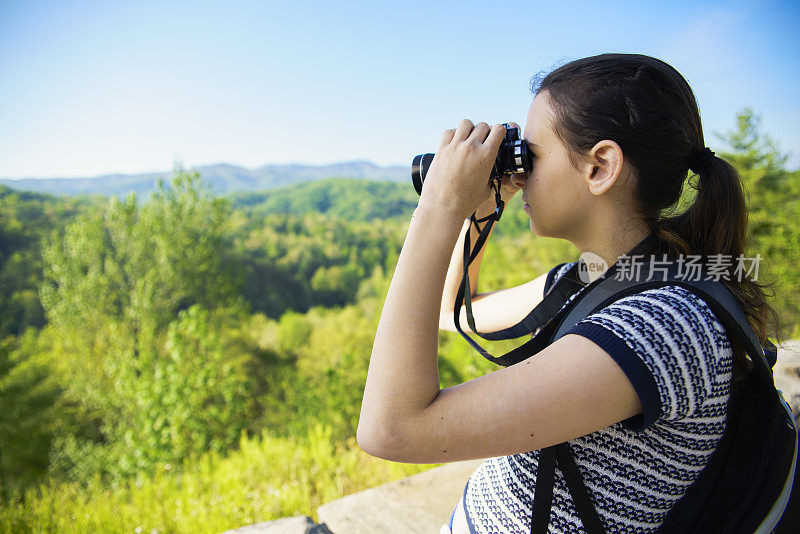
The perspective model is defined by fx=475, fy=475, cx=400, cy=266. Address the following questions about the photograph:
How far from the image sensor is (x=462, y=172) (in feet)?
2.31

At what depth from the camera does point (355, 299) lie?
4141cm

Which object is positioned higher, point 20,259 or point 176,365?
point 20,259

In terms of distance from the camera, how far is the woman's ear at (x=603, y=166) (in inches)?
29.7

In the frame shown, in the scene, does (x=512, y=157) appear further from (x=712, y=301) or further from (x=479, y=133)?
(x=712, y=301)

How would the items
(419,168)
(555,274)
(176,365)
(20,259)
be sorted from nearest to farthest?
(419,168)
(555,274)
(176,365)
(20,259)

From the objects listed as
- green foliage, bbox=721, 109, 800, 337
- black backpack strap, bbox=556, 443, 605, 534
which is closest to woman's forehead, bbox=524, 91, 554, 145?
black backpack strap, bbox=556, 443, 605, 534

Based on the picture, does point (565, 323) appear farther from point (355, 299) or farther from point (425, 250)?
point (355, 299)

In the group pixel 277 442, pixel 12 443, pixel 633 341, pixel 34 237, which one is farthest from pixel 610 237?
pixel 34 237

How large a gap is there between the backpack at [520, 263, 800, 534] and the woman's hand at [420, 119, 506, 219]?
24 cm

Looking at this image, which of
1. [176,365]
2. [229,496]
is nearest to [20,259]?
[176,365]

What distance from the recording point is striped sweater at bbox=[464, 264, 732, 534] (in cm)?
55

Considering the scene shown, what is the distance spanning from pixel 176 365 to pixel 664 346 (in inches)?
330

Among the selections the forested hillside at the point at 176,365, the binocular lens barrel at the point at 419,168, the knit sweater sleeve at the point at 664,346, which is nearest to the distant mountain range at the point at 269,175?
the forested hillside at the point at 176,365

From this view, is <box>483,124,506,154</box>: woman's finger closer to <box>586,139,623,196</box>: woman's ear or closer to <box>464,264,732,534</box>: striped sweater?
<box>586,139,623,196</box>: woman's ear
